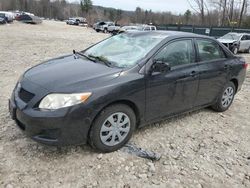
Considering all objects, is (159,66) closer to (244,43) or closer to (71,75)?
(71,75)

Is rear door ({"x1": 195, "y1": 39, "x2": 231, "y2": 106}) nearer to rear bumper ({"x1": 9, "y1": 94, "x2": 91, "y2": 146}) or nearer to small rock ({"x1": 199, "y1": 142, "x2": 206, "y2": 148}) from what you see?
small rock ({"x1": 199, "y1": 142, "x2": 206, "y2": 148})

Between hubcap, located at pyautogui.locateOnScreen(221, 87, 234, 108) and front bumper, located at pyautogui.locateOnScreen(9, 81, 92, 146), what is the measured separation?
3.07m

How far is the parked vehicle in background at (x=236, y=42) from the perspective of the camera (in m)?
18.1

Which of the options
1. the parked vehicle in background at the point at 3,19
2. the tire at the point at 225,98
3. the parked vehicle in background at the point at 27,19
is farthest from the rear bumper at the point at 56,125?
the parked vehicle in background at the point at 27,19

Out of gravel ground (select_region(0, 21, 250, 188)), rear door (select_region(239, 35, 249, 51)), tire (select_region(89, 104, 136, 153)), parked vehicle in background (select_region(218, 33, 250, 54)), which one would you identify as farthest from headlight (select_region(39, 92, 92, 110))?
rear door (select_region(239, 35, 249, 51))

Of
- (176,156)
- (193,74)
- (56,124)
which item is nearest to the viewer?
(56,124)

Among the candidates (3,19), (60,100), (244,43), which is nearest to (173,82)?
(60,100)

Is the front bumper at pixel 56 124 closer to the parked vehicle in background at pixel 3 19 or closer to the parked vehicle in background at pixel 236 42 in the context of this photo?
the parked vehicle in background at pixel 236 42

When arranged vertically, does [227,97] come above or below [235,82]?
below

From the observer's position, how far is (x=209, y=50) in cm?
495

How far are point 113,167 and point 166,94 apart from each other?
1.35 meters

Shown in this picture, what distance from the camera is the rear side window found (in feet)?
15.5

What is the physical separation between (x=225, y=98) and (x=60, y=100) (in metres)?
3.45

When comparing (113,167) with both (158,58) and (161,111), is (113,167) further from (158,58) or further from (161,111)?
(158,58)
